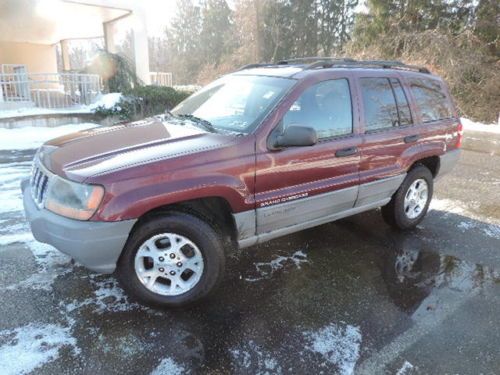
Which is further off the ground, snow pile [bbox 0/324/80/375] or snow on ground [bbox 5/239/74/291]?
snow on ground [bbox 5/239/74/291]

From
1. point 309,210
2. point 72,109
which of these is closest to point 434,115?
point 309,210

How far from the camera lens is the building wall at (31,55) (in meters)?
18.7

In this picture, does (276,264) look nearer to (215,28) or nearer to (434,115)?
(434,115)

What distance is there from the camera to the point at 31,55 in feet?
66.0

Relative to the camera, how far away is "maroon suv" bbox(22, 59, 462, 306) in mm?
2848

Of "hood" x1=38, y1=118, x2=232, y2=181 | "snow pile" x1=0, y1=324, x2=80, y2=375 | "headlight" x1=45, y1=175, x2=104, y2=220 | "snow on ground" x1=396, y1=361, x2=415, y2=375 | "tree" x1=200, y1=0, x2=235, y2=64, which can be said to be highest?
"tree" x1=200, y1=0, x2=235, y2=64

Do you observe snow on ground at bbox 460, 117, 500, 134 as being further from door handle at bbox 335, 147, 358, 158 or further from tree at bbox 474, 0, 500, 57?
door handle at bbox 335, 147, 358, 158

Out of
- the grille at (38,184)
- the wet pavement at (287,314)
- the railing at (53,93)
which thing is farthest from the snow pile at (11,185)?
the railing at (53,93)

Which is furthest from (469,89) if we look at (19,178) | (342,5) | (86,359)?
(342,5)

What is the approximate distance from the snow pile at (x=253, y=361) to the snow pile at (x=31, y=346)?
3.46ft

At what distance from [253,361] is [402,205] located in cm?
281

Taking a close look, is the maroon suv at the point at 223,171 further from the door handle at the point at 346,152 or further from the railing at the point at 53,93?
the railing at the point at 53,93

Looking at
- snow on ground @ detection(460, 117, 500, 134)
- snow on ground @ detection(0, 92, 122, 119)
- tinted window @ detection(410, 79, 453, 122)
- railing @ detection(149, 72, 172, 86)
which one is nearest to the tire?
tinted window @ detection(410, 79, 453, 122)

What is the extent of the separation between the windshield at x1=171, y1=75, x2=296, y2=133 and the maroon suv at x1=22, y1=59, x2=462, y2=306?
15mm
